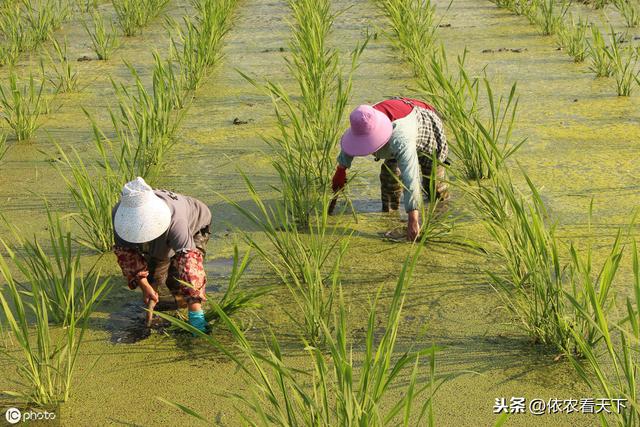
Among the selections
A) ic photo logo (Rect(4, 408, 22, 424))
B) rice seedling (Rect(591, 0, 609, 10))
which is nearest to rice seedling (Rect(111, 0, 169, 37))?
rice seedling (Rect(591, 0, 609, 10))

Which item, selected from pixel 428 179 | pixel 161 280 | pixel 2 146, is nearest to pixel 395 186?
pixel 428 179

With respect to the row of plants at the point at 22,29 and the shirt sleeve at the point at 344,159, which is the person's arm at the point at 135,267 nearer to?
the shirt sleeve at the point at 344,159

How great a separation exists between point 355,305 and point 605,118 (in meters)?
2.30

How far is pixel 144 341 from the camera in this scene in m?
→ 2.62

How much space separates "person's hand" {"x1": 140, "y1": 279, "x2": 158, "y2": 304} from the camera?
261cm

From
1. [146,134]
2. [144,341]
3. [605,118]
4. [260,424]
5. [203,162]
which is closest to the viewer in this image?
[260,424]

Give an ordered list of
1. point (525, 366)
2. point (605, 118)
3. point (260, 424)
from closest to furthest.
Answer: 1. point (260, 424)
2. point (525, 366)
3. point (605, 118)

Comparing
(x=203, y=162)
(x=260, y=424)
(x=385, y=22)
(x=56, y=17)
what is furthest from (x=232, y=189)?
(x=56, y=17)

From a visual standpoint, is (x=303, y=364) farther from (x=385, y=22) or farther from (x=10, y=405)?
(x=385, y=22)

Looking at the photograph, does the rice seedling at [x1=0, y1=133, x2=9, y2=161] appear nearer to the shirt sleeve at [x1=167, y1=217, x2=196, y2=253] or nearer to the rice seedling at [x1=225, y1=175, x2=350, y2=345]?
the rice seedling at [x1=225, y1=175, x2=350, y2=345]

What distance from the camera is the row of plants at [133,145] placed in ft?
10.1

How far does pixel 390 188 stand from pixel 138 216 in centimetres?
123

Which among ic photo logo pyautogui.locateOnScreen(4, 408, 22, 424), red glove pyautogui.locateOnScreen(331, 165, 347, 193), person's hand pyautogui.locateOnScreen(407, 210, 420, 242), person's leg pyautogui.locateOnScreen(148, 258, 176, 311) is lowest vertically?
ic photo logo pyautogui.locateOnScreen(4, 408, 22, 424)

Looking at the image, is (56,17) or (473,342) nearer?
(473,342)
